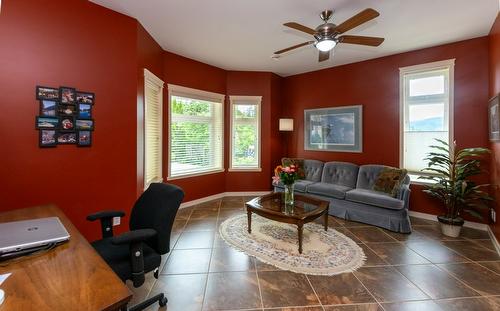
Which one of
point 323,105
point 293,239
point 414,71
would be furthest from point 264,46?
point 293,239

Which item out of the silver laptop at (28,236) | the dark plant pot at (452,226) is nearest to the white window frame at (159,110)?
the silver laptop at (28,236)

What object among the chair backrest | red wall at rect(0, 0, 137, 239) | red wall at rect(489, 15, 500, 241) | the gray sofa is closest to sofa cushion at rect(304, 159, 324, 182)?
the gray sofa

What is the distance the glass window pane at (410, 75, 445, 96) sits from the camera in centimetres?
378

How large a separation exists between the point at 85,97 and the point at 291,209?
2.65m

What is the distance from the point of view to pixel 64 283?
2.95 feet

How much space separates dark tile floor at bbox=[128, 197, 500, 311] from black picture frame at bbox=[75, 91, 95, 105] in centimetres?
190

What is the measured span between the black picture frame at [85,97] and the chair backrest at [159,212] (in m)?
1.45

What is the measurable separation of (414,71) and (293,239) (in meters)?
3.40

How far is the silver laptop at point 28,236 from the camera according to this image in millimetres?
1104

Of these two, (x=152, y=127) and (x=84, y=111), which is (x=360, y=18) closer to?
(x=84, y=111)

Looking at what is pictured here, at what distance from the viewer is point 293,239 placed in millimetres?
3059

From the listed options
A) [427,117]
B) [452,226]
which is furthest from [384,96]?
[452,226]

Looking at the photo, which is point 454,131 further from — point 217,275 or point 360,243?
point 217,275

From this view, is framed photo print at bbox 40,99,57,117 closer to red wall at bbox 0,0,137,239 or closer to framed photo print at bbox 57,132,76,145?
red wall at bbox 0,0,137,239
